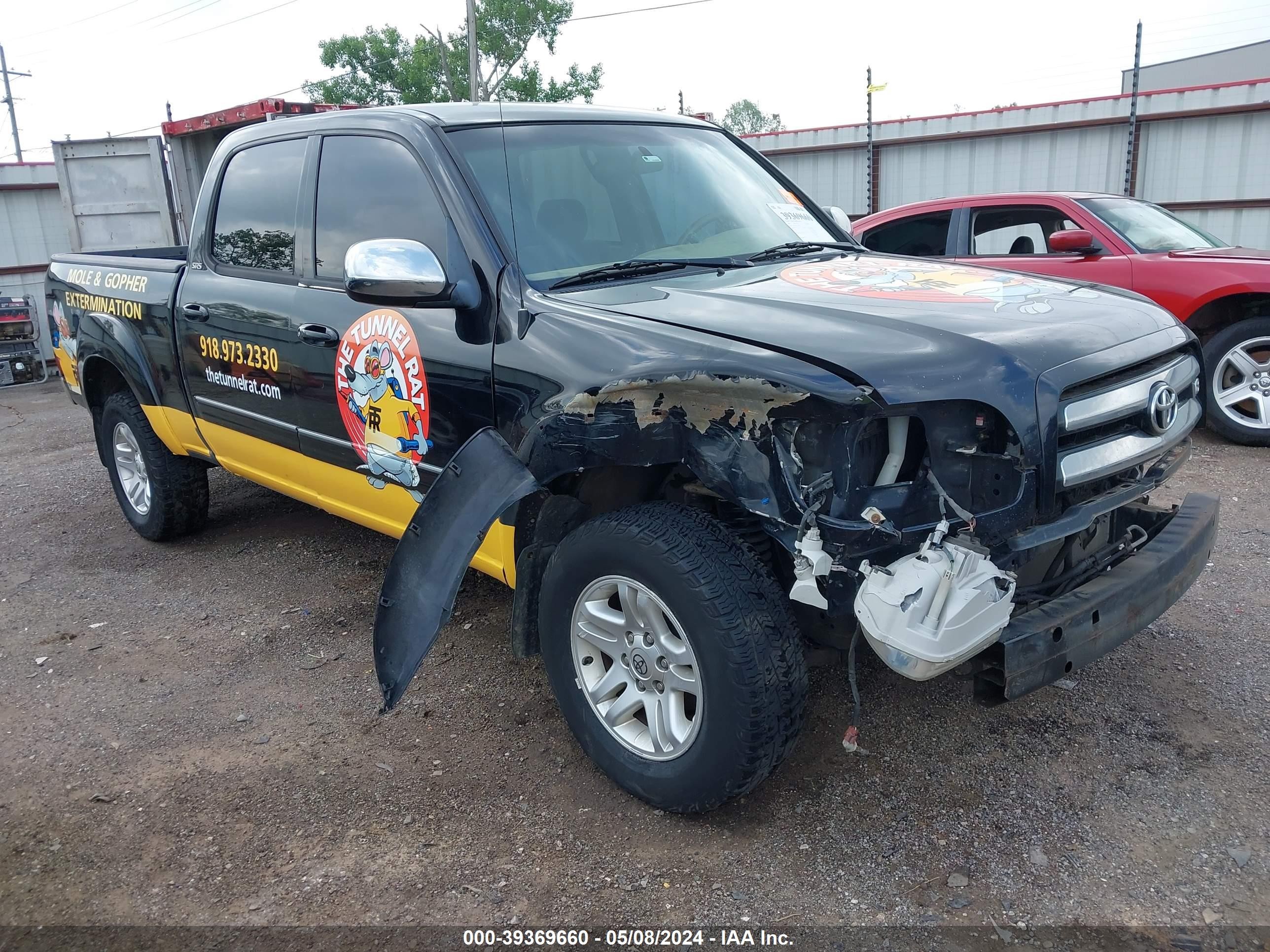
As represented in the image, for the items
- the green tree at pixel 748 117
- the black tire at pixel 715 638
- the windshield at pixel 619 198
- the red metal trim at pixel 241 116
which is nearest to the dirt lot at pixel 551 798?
the black tire at pixel 715 638

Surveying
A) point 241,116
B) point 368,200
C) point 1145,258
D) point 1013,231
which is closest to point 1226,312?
point 1145,258

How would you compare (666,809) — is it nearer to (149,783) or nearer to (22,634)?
(149,783)

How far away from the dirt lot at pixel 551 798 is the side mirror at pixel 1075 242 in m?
2.96

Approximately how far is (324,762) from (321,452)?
1193 millimetres

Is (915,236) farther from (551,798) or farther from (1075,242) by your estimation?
(551,798)

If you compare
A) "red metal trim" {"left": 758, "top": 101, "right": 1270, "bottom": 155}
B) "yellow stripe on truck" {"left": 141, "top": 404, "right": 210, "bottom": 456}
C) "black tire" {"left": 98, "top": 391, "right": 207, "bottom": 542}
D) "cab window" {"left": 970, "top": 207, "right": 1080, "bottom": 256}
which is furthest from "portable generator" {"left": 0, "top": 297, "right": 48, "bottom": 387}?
"cab window" {"left": 970, "top": 207, "right": 1080, "bottom": 256}

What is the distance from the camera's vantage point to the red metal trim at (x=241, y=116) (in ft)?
33.5

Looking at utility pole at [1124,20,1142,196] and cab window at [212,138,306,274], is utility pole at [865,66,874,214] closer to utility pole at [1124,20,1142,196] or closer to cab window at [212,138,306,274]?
utility pole at [1124,20,1142,196]

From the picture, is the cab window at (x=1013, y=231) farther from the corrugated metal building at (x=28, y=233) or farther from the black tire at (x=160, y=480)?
the corrugated metal building at (x=28, y=233)

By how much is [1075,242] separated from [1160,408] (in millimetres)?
4363

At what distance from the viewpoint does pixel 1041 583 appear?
2.63 meters

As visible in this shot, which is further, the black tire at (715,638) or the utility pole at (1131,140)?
the utility pole at (1131,140)

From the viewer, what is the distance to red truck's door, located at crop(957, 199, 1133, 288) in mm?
6637

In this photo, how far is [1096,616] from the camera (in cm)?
243
